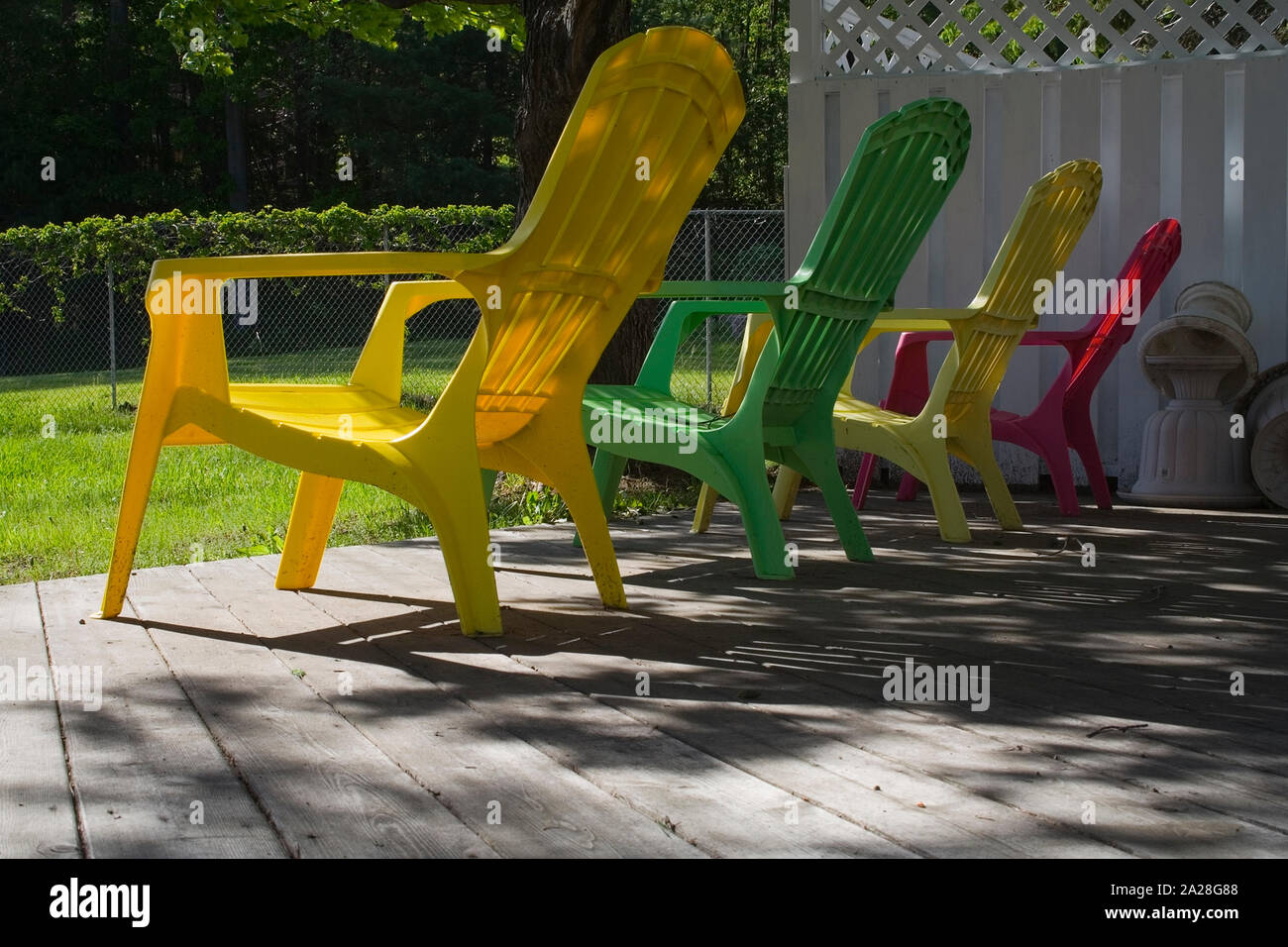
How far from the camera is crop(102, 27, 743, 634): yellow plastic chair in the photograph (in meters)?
3.13

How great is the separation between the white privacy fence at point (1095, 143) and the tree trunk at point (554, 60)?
1.28 metres

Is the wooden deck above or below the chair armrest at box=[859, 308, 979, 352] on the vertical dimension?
below

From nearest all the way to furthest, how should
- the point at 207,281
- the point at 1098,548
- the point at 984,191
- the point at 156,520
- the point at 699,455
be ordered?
the point at 207,281 < the point at 699,455 < the point at 1098,548 < the point at 156,520 < the point at 984,191

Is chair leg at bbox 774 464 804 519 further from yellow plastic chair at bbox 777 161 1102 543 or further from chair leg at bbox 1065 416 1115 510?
chair leg at bbox 1065 416 1115 510

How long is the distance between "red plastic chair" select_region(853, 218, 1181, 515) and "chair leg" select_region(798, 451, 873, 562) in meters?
1.02

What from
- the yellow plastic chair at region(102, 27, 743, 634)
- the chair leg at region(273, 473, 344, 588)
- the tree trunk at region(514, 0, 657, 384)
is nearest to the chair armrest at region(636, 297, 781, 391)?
the tree trunk at region(514, 0, 657, 384)

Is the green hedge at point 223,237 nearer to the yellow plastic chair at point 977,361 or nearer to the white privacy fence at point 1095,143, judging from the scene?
the white privacy fence at point 1095,143

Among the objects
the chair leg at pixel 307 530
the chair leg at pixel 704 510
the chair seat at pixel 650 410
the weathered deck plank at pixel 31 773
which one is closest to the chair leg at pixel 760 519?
the chair seat at pixel 650 410

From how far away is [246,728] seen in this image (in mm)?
2473

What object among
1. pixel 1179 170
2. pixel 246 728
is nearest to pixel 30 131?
pixel 1179 170
